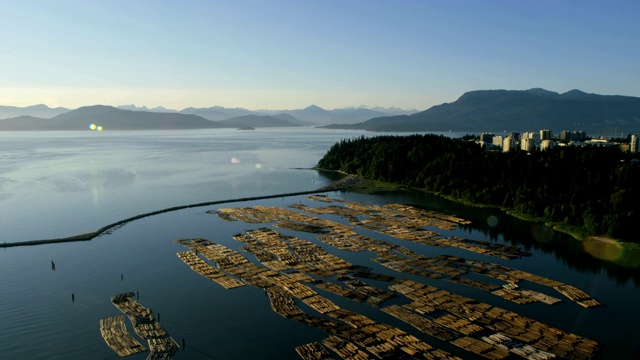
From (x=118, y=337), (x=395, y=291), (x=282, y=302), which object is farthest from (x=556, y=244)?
(x=118, y=337)

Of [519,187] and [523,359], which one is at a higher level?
[519,187]

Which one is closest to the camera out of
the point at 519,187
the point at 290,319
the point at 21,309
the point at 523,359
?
the point at 523,359

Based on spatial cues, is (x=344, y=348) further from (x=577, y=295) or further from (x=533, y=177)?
Result: (x=533, y=177)

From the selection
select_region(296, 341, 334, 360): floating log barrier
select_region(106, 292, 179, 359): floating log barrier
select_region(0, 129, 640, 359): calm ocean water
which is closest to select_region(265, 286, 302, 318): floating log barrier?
select_region(0, 129, 640, 359): calm ocean water

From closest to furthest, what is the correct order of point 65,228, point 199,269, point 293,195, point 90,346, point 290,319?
point 90,346 < point 290,319 < point 199,269 < point 65,228 < point 293,195

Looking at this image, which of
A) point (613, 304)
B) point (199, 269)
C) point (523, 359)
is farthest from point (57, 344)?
point (613, 304)

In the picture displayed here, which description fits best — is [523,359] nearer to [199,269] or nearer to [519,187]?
[199,269]

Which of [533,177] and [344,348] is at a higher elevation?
[533,177]

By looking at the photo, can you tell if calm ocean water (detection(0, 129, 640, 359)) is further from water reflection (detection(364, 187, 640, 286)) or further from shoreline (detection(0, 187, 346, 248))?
shoreline (detection(0, 187, 346, 248))

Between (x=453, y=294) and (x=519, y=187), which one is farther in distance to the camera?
(x=519, y=187)
